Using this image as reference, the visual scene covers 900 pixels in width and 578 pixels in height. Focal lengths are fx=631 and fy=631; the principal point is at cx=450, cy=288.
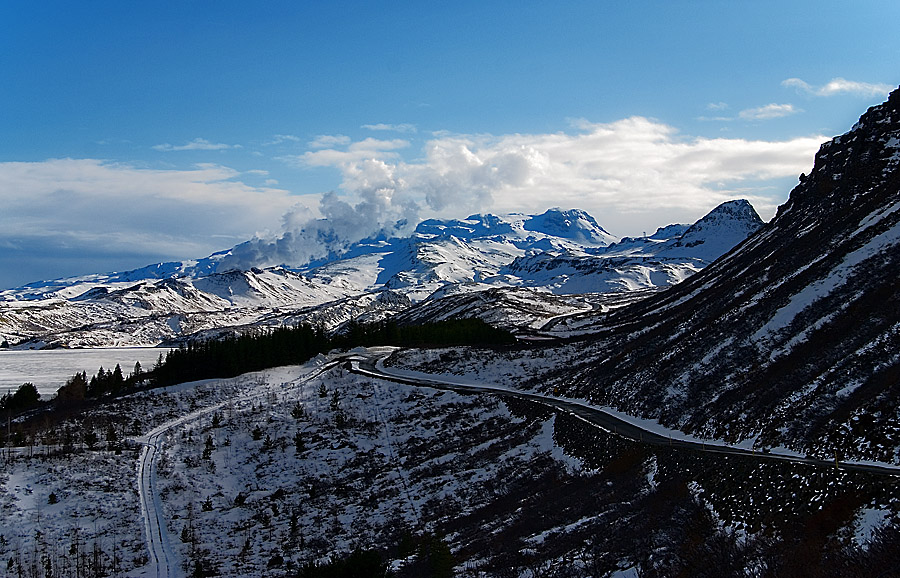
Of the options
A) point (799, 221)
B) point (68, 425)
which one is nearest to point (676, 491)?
point (68, 425)

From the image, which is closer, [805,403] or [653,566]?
[653,566]

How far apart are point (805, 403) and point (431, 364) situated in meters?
62.1

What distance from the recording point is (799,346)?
4844 centimetres

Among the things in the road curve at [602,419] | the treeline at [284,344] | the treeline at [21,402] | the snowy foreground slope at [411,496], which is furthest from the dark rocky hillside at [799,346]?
the treeline at [21,402]

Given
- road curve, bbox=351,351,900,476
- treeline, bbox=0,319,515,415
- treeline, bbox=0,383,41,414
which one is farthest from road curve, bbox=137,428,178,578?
treeline, bbox=0,383,41,414

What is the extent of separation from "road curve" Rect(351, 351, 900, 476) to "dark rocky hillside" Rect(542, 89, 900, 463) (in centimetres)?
152

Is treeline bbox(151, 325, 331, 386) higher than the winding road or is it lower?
higher

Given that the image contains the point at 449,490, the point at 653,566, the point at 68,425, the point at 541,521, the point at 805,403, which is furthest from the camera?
the point at 68,425

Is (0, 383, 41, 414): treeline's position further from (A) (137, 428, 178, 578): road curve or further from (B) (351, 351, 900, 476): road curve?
(A) (137, 428, 178, 578): road curve

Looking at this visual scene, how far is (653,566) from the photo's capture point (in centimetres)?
2425

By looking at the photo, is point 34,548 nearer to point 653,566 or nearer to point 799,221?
point 653,566

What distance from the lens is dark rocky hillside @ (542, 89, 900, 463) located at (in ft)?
115

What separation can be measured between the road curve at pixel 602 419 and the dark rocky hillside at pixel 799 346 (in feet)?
4.99

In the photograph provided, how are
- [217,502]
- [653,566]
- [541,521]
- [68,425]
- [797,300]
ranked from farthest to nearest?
[68,425], [797,300], [217,502], [541,521], [653,566]
